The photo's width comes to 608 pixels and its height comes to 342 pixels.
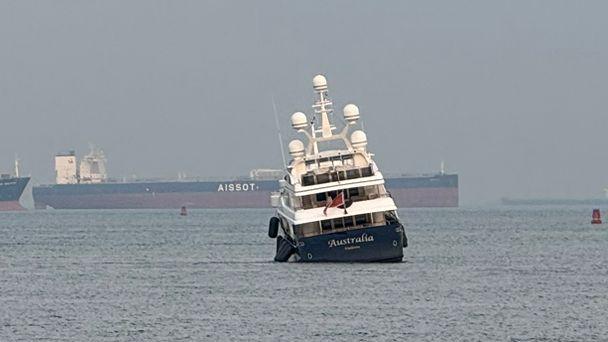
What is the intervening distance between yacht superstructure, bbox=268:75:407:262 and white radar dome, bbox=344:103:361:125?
8.49 feet

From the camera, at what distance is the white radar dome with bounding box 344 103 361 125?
6850 cm

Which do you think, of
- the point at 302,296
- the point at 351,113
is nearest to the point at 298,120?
the point at 351,113

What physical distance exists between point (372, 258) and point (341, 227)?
1990mm

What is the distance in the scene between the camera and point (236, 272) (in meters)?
65.8

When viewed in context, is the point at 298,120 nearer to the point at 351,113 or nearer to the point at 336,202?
the point at 351,113

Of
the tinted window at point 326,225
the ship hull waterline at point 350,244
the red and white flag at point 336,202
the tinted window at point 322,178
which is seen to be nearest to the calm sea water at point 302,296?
the ship hull waterline at point 350,244

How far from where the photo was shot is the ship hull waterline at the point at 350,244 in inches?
2440

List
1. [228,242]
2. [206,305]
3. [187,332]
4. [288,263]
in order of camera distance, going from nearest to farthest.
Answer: [187,332]
[206,305]
[288,263]
[228,242]

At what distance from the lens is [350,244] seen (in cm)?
6212

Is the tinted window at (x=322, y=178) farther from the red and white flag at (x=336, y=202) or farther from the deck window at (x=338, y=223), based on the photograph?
the deck window at (x=338, y=223)

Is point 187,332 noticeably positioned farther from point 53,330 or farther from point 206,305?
point 206,305

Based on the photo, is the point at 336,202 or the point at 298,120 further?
the point at 298,120

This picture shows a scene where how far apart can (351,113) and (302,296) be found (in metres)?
17.8

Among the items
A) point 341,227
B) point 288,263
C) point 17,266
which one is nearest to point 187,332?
point 341,227
